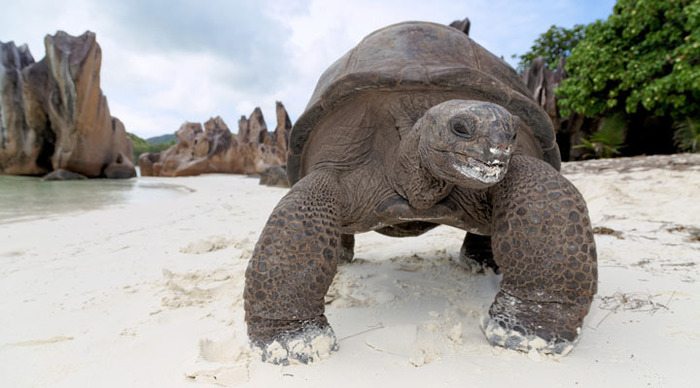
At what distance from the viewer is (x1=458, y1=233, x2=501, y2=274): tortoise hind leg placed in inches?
112

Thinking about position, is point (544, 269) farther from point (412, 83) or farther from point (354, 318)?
point (412, 83)

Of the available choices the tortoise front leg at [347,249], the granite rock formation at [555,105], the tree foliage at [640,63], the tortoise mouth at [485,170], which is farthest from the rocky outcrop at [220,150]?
the tortoise mouth at [485,170]

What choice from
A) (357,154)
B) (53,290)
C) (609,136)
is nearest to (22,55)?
(53,290)

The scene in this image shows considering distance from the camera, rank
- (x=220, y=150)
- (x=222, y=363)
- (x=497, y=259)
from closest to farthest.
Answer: (x=222, y=363) < (x=497, y=259) < (x=220, y=150)

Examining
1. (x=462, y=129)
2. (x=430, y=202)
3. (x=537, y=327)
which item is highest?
(x=462, y=129)

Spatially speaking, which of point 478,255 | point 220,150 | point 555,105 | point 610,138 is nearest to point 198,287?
point 478,255

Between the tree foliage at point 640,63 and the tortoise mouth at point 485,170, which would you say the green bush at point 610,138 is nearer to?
the tree foliage at point 640,63

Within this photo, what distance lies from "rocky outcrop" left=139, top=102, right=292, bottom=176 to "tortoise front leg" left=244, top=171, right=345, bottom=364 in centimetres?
2235

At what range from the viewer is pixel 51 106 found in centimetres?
1659

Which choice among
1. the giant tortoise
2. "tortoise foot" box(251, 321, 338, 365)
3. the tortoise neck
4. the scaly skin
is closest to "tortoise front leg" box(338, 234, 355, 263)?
the giant tortoise

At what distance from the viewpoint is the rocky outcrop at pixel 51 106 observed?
15906mm

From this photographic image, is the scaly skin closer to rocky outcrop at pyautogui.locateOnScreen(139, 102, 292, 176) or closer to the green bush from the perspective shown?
the green bush

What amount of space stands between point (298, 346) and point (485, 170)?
3.21 feet

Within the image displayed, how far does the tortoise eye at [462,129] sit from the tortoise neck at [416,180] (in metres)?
0.25
